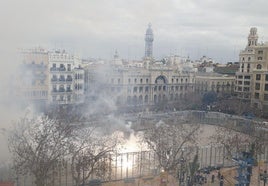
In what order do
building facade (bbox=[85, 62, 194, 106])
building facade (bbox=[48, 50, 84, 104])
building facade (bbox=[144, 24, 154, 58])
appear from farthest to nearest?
building facade (bbox=[144, 24, 154, 58]) → building facade (bbox=[85, 62, 194, 106]) → building facade (bbox=[48, 50, 84, 104])

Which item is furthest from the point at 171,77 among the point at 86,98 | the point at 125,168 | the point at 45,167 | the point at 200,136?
the point at 45,167

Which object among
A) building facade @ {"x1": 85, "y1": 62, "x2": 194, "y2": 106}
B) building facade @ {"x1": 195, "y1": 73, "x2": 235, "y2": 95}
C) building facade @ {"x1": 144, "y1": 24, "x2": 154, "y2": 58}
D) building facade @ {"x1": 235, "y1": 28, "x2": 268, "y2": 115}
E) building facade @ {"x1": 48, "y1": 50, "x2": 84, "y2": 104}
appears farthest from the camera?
building facade @ {"x1": 144, "y1": 24, "x2": 154, "y2": 58}

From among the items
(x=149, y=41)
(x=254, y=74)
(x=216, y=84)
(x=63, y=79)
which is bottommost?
(x=216, y=84)

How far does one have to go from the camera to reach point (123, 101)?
2953 centimetres

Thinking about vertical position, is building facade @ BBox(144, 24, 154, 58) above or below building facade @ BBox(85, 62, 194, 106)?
above

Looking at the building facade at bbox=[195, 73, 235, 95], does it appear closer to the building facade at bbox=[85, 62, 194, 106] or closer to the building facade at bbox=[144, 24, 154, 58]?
the building facade at bbox=[85, 62, 194, 106]

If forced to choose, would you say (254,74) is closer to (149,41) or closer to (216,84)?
(216,84)

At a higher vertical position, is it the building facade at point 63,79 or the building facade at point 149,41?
the building facade at point 149,41

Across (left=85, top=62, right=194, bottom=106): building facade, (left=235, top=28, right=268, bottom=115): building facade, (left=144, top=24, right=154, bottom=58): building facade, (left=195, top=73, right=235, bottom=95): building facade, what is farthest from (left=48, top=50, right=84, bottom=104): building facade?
(left=144, top=24, right=154, bottom=58): building facade

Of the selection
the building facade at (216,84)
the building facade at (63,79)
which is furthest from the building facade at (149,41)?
the building facade at (63,79)

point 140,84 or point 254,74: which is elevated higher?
point 254,74

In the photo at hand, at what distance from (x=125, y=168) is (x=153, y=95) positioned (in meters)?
19.5

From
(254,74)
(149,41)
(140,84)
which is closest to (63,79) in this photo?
(140,84)

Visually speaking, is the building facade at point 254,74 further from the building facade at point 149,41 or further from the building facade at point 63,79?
the building facade at point 149,41
